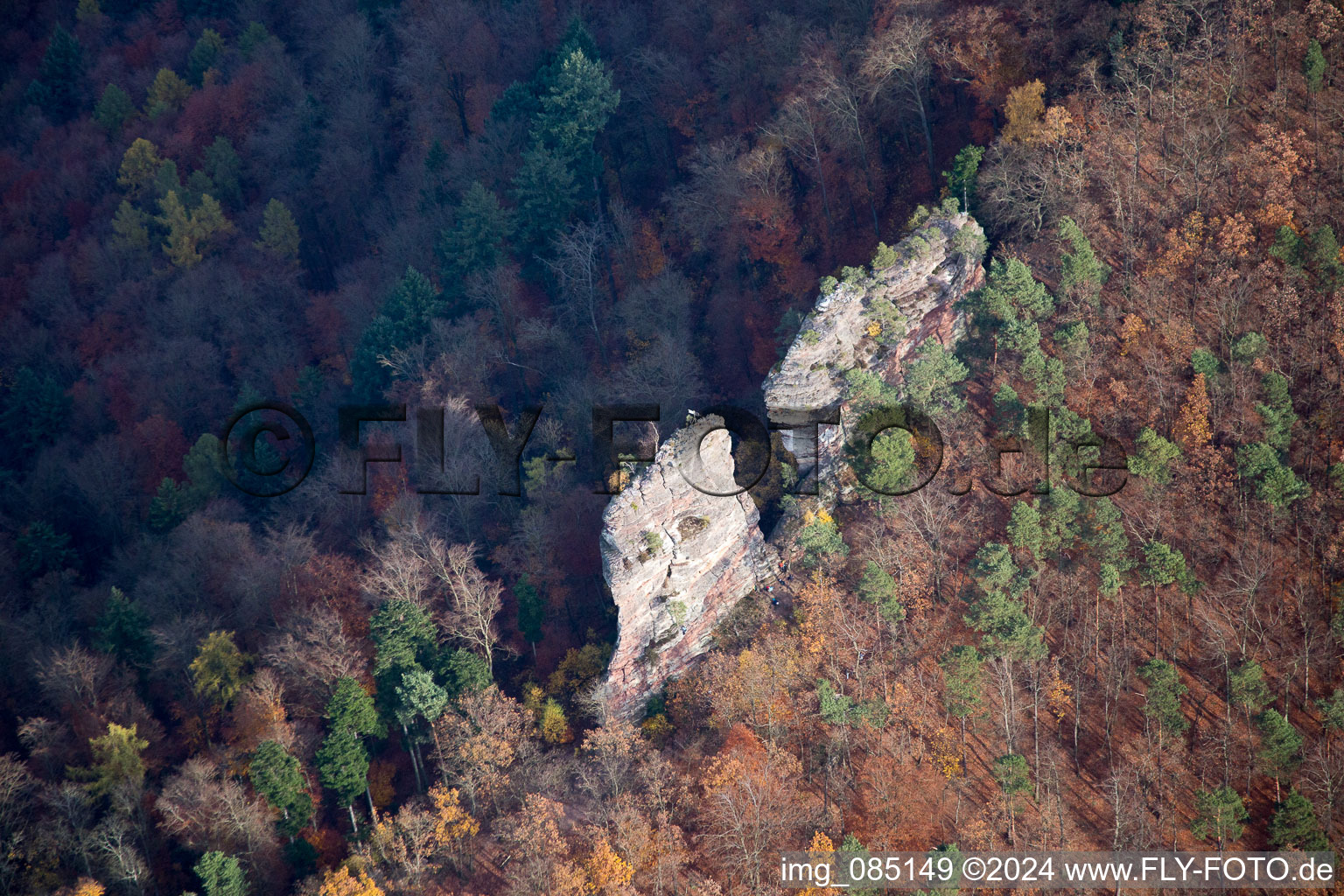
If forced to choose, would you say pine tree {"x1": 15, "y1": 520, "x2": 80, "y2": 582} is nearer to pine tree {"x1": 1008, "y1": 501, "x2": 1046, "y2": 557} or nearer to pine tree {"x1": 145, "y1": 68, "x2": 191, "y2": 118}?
pine tree {"x1": 145, "y1": 68, "x2": 191, "y2": 118}

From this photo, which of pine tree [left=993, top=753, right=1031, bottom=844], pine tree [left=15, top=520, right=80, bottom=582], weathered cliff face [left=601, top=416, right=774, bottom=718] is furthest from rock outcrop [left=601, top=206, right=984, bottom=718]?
pine tree [left=15, top=520, right=80, bottom=582]

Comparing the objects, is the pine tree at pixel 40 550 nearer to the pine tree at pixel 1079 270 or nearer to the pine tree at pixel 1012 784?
the pine tree at pixel 1012 784

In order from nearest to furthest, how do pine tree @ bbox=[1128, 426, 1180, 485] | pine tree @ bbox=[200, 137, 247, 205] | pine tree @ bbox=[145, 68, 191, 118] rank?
pine tree @ bbox=[1128, 426, 1180, 485] < pine tree @ bbox=[200, 137, 247, 205] < pine tree @ bbox=[145, 68, 191, 118]

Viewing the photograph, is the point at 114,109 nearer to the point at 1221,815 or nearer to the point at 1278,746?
the point at 1221,815

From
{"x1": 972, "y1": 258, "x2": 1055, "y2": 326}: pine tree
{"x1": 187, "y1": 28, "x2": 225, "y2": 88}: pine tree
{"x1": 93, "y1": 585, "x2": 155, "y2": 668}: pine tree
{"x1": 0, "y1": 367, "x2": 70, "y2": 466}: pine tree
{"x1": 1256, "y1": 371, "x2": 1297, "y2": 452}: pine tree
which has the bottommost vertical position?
{"x1": 93, "y1": 585, "x2": 155, "y2": 668}: pine tree

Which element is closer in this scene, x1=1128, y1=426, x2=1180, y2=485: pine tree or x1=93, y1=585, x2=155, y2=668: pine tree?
x1=1128, y1=426, x2=1180, y2=485: pine tree

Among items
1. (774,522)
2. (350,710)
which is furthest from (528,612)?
(774,522)

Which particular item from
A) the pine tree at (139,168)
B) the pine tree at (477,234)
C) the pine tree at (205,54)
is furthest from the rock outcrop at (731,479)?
the pine tree at (205,54)
